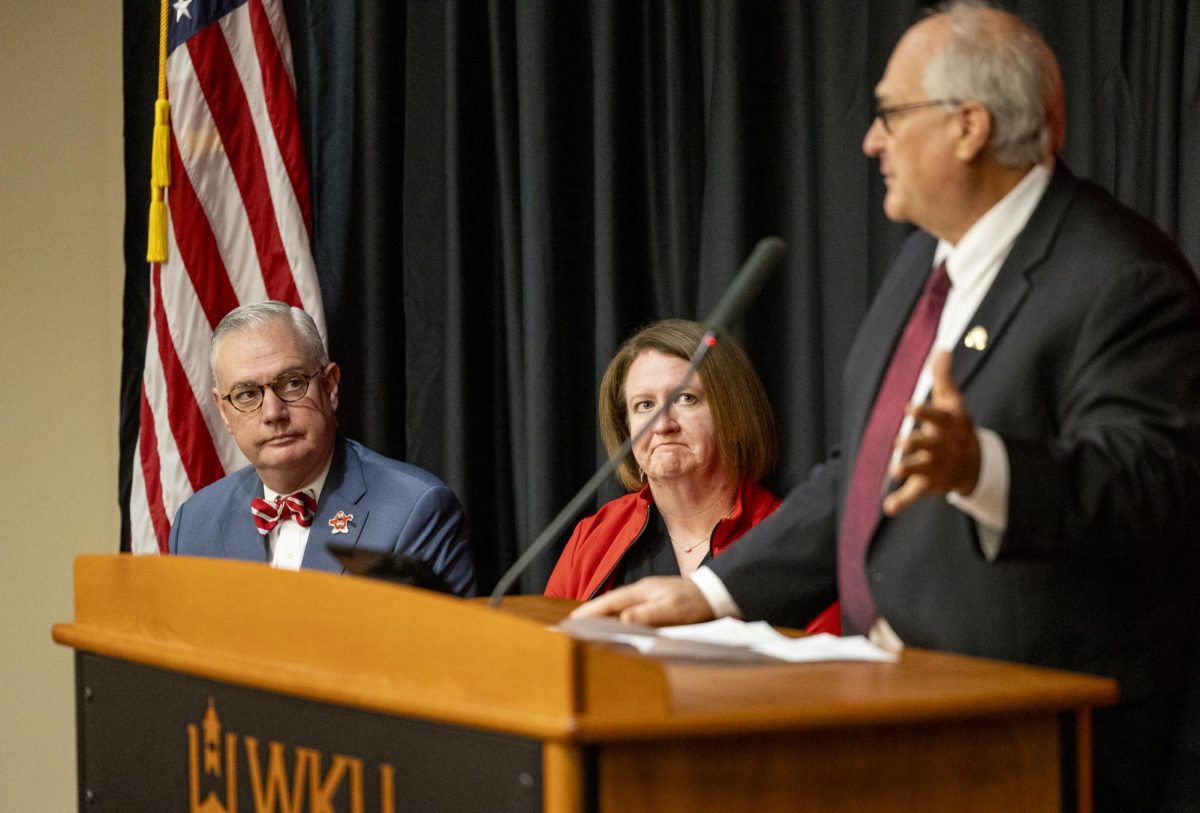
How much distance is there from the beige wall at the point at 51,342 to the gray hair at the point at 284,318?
1387mm

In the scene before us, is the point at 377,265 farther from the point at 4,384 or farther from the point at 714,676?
the point at 714,676

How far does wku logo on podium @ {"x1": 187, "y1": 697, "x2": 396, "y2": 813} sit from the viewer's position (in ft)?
4.90

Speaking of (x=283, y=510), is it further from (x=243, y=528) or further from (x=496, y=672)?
(x=496, y=672)

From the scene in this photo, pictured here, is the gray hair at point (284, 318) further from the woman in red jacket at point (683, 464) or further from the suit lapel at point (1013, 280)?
the suit lapel at point (1013, 280)

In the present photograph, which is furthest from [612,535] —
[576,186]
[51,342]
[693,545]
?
[51,342]

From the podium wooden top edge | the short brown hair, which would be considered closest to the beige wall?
the short brown hair

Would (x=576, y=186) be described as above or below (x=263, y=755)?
above

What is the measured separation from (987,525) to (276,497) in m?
2.21

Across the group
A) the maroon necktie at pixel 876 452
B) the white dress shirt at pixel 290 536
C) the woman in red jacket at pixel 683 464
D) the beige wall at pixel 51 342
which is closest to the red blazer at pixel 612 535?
the woman in red jacket at pixel 683 464

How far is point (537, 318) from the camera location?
3.70 meters

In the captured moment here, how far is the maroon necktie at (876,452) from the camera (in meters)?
1.83

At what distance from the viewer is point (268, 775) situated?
1599 mm

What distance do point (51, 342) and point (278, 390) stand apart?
1716mm

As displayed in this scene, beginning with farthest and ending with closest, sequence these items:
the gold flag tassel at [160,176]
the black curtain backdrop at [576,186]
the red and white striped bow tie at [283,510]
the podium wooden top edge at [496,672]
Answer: the gold flag tassel at [160,176] → the red and white striped bow tie at [283,510] → the black curtain backdrop at [576,186] → the podium wooden top edge at [496,672]
